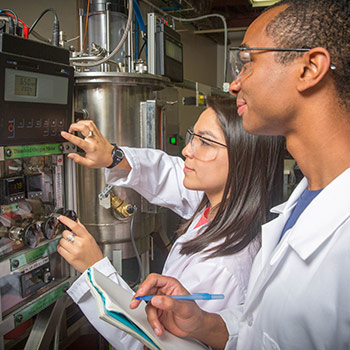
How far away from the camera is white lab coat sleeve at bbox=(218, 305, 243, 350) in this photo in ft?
3.07

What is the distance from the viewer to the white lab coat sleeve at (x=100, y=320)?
102 cm

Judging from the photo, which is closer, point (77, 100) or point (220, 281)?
point (220, 281)

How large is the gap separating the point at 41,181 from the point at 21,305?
0.36 meters

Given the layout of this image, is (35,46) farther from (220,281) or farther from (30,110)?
(220,281)

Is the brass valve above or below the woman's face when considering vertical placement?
below

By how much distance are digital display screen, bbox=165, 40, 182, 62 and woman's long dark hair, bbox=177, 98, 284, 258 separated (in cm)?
86

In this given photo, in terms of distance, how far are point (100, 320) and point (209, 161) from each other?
0.59 m

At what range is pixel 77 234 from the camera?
1.11 m

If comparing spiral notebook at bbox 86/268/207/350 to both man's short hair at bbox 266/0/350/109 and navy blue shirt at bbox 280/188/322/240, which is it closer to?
navy blue shirt at bbox 280/188/322/240

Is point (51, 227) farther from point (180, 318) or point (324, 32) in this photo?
point (324, 32)

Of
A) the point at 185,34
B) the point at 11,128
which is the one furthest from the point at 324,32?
the point at 185,34

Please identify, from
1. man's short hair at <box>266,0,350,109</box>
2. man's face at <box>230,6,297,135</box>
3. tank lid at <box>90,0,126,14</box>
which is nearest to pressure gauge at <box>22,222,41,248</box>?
man's face at <box>230,6,297,135</box>

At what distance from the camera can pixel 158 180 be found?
5.18 ft

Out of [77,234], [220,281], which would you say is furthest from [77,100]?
[220,281]
